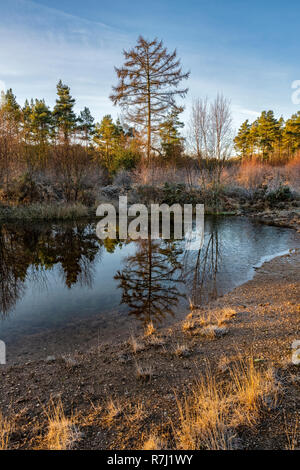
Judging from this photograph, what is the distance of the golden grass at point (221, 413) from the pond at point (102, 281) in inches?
92.6

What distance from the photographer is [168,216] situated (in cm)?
2019

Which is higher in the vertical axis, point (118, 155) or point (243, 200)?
point (118, 155)

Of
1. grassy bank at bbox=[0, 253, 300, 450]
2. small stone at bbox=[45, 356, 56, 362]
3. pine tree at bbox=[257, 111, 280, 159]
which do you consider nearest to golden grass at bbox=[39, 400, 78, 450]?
grassy bank at bbox=[0, 253, 300, 450]

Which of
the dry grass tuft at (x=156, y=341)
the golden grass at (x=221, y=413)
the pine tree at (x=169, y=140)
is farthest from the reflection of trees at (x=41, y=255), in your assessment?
the pine tree at (x=169, y=140)

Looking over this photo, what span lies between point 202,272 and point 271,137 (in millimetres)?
48314

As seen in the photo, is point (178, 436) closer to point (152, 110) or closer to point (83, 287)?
point (83, 287)

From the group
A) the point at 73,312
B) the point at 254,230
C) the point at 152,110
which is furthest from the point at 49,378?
the point at 152,110

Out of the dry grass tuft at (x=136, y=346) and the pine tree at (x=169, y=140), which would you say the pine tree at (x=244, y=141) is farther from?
the dry grass tuft at (x=136, y=346)

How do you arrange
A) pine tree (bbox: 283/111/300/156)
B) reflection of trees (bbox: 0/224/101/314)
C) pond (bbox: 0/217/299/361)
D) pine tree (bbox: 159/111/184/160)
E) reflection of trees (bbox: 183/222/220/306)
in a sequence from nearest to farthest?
pond (bbox: 0/217/299/361) → reflection of trees (bbox: 183/222/220/306) → reflection of trees (bbox: 0/224/101/314) → pine tree (bbox: 159/111/184/160) → pine tree (bbox: 283/111/300/156)

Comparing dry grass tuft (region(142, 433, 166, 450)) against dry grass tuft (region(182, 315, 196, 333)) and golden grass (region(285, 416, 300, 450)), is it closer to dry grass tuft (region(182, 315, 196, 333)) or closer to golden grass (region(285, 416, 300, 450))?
golden grass (region(285, 416, 300, 450))

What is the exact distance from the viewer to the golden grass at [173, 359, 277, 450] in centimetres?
207

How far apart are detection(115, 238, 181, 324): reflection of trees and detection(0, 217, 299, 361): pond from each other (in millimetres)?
22

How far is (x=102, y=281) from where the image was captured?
7.48 m
